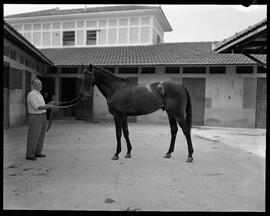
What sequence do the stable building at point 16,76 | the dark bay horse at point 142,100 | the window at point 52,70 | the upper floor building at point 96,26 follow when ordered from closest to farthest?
the dark bay horse at point 142,100 < the stable building at point 16,76 < the window at point 52,70 < the upper floor building at point 96,26

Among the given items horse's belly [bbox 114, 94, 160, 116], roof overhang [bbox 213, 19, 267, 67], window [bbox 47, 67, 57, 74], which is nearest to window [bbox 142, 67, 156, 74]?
window [bbox 47, 67, 57, 74]

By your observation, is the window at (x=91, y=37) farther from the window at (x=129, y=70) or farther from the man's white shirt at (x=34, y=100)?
the man's white shirt at (x=34, y=100)

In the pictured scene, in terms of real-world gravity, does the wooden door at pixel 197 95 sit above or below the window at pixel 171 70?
below

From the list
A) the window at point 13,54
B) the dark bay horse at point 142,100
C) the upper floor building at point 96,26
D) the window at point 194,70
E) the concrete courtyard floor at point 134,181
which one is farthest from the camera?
the upper floor building at point 96,26

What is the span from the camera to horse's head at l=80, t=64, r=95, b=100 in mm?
4949

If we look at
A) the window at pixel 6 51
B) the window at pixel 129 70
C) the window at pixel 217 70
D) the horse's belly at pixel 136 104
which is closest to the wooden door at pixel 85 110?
the window at pixel 129 70

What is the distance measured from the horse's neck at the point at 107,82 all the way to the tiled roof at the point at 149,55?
286 inches

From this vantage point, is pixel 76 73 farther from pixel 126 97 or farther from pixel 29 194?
pixel 29 194

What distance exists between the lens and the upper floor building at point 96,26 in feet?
51.2

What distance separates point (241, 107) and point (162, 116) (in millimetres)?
3408

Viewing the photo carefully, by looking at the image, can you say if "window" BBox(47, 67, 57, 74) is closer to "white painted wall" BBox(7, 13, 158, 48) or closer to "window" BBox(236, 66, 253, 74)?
"white painted wall" BBox(7, 13, 158, 48)

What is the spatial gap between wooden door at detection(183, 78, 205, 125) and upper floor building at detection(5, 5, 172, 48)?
426cm

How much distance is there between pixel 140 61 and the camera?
1253cm
